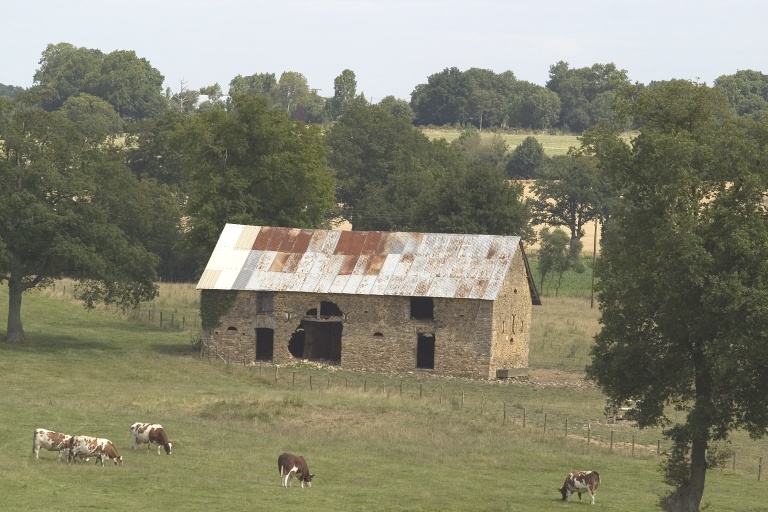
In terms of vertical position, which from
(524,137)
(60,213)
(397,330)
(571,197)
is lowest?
(397,330)

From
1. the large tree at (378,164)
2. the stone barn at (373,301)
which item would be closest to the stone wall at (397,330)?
the stone barn at (373,301)

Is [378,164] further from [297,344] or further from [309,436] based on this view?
[309,436]

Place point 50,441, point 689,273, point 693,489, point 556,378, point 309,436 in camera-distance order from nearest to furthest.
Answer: point 689,273 < point 693,489 < point 50,441 < point 309,436 < point 556,378

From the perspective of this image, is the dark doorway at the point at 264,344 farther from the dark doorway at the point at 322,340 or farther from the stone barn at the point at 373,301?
the dark doorway at the point at 322,340

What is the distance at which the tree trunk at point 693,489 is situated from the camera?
31531 millimetres

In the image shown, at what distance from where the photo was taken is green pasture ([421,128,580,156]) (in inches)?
6678

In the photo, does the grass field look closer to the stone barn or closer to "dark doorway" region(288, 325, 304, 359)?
the stone barn

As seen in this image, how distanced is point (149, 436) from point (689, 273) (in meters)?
14.5

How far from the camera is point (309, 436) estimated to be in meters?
41.2

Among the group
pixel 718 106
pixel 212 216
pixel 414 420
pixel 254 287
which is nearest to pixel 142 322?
pixel 212 216

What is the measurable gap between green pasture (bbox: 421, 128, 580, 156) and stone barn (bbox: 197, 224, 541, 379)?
337 feet

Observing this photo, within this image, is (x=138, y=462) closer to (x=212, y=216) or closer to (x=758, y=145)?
(x=758, y=145)

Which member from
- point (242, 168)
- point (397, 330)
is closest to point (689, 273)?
point (397, 330)

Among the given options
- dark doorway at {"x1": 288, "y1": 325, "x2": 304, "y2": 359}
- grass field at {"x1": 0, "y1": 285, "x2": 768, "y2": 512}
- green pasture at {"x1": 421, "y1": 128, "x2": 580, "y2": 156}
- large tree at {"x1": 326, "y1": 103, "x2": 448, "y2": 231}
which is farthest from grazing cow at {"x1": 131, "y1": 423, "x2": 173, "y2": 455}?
green pasture at {"x1": 421, "y1": 128, "x2": 580, "y2": 156}
